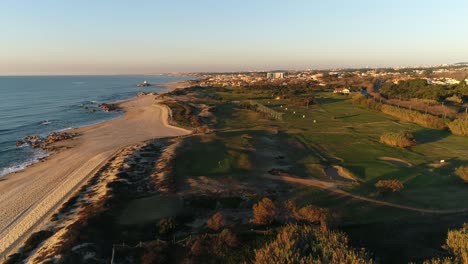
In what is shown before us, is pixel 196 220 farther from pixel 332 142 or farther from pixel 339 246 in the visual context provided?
pixel 332 142

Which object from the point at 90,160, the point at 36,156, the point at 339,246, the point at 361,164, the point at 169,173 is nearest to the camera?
the point at 339,246

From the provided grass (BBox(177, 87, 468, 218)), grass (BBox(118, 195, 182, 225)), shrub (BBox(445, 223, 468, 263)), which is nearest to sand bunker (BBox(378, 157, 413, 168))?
grass (BBox(177, 87, 468, 218))

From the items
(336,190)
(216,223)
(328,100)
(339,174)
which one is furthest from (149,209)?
(328,100)

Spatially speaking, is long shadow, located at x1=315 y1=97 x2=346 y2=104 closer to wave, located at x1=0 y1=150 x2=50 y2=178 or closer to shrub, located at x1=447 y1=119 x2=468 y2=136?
shrub, located at x1=447 y1=119 x2=468 y2=136

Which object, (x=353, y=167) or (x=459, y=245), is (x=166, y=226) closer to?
(x=459, y=245)

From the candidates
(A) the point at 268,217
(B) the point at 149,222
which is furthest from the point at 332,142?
(B) the point at 149,222

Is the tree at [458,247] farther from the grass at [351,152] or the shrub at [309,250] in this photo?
the grass at [351,152]

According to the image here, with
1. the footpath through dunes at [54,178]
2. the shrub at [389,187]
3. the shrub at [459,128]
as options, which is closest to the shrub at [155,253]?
the footpath through dunes at [54,178]
